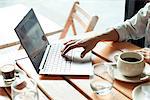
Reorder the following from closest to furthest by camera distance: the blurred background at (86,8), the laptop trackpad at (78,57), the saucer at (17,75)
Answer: the saucer at (17,75) → the laptop trackpad at (78,57) → the blurred background at (86,8)

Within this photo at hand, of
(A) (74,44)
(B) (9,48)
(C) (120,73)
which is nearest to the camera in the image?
(C) (120,73)

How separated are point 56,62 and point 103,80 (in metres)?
0.26

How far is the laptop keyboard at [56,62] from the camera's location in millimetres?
1130

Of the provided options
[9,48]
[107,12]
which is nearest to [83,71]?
[9,48]

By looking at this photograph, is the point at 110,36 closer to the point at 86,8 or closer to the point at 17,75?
the point at 17,75

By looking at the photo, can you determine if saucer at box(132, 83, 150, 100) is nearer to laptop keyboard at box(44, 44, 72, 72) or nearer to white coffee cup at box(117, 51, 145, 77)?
white coffee cup at box(117, 51, 145, 77)

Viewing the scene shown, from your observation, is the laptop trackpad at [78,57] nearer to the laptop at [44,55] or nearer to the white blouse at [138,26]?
the laptop at [44,55]

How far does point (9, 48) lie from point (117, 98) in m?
0.91

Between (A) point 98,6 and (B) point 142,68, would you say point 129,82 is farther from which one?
(A) point 98,6

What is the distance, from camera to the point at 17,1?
392 centimetres

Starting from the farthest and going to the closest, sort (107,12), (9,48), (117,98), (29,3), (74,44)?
(29,3), (107,12), (9,48), (74,44), (117,98)

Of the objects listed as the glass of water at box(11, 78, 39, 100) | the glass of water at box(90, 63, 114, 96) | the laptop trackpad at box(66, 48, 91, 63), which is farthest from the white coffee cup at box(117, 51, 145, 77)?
the glass of water at box(11, 78, 39, 100)

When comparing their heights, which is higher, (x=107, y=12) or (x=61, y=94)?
(x=61, y=94)

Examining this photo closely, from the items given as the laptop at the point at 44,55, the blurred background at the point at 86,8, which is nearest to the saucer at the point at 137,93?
the laptop at the point at 44,55
